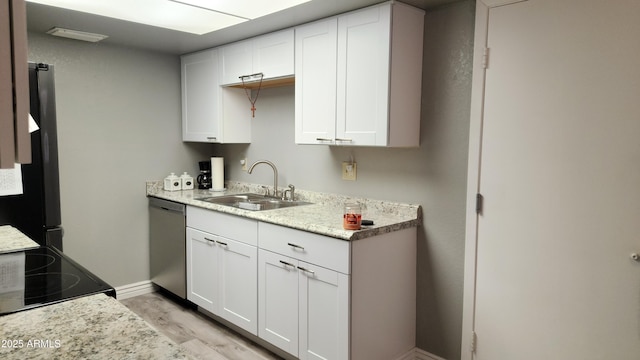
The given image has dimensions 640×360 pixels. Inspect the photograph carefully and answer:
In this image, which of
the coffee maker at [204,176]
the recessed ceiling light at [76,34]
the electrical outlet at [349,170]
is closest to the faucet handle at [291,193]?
the electrical outlet at [349,170]

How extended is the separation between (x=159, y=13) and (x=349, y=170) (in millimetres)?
1632

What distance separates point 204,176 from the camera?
4.08 meters

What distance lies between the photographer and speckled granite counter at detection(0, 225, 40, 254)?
1755mm

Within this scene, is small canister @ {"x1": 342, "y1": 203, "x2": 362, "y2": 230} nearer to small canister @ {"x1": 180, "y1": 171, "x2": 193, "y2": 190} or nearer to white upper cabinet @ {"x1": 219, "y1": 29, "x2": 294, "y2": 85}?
white upper cabinet @ {"x1": 219, "y1": 29, "x2": 294, "y2": 85}

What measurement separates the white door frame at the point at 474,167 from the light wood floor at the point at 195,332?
1205mm

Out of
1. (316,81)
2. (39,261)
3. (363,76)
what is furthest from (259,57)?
(39,261)

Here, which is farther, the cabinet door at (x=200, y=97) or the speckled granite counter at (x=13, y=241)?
the cabinet door at (x=200, y=97)

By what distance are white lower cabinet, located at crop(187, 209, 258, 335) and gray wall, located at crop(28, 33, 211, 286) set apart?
0.79m

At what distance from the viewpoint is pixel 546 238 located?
2152mm

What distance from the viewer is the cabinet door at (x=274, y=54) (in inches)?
117

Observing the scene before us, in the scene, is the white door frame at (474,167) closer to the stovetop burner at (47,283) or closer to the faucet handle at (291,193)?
the faucet handle at (291,193)

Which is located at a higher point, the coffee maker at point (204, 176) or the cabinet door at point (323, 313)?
the coffee maker at point (204, 176)

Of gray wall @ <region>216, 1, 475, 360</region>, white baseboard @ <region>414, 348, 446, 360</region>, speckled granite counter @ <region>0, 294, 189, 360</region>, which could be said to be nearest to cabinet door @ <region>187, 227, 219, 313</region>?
gray wall @ <region>216, 1, 475, 360</region>

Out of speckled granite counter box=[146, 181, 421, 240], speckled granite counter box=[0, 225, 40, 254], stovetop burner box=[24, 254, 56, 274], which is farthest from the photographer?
speckled granite counter box=[146, 181, 421, 240]
